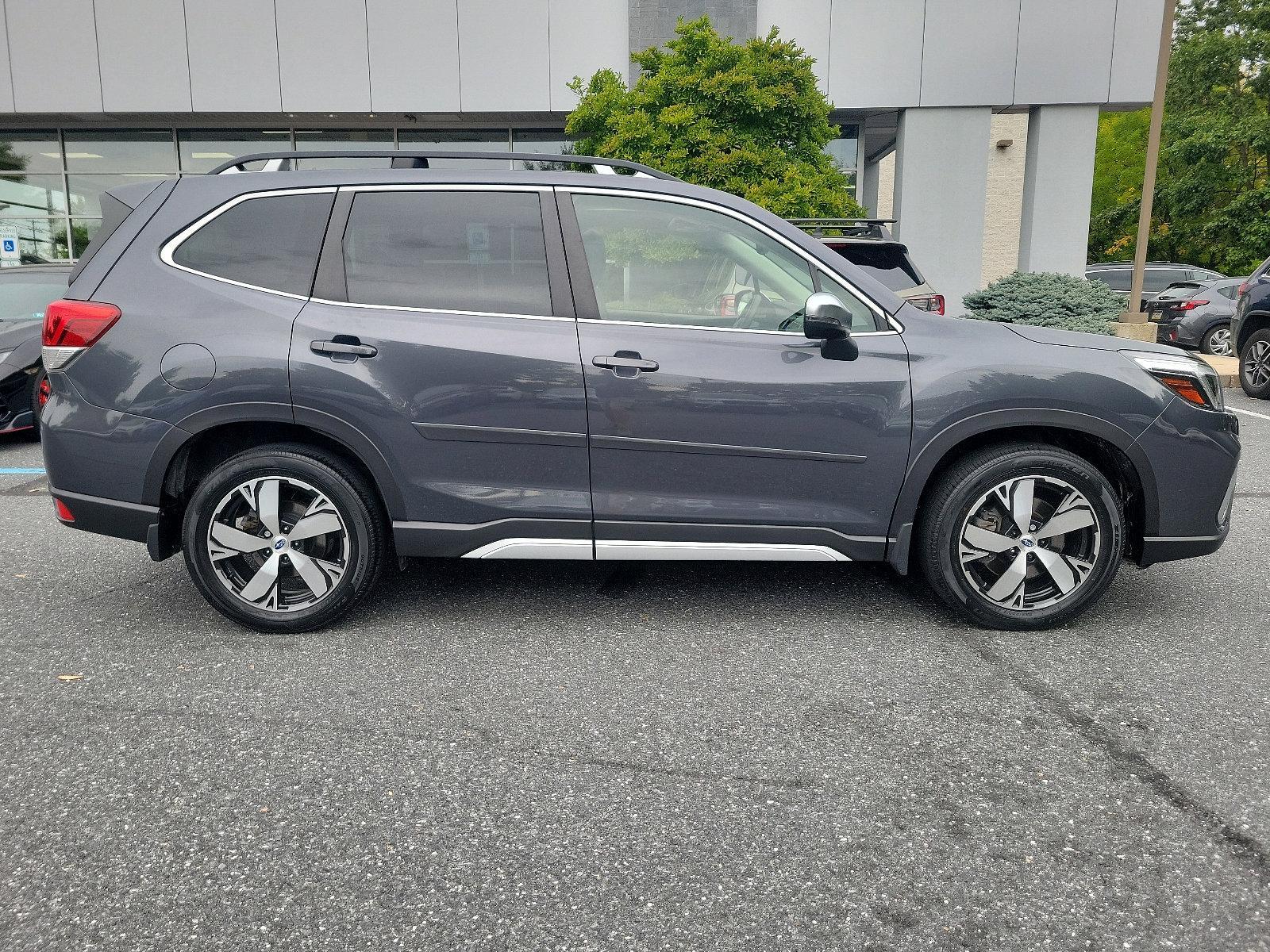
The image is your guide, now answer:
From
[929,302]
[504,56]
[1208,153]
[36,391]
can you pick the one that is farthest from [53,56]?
[1208,153]

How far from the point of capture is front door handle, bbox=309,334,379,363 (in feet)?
12.7

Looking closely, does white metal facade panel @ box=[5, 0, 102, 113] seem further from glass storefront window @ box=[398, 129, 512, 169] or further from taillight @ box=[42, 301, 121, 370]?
taillight @ box=[42, 301, 121, 370]

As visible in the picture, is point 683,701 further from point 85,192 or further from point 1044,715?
point 85,192

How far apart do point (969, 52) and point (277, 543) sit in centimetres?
1719

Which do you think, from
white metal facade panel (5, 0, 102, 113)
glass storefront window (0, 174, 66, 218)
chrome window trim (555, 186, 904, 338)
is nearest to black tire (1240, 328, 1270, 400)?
chrome window trim (555, 186, 904, 338)

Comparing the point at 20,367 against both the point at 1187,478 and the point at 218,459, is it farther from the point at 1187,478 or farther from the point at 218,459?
the point at 1187,478

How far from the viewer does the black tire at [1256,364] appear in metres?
11.3

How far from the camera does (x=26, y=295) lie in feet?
30.4

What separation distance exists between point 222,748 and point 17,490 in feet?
16.6

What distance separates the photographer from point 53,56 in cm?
1766

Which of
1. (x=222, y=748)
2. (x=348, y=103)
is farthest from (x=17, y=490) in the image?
(x=348, y=103)

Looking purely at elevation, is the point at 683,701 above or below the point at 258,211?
below

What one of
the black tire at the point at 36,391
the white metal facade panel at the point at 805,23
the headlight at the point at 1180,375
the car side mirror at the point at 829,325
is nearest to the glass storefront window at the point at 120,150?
the white metal facade panel at the point at 805,23

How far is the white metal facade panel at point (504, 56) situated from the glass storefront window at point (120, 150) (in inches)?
245
